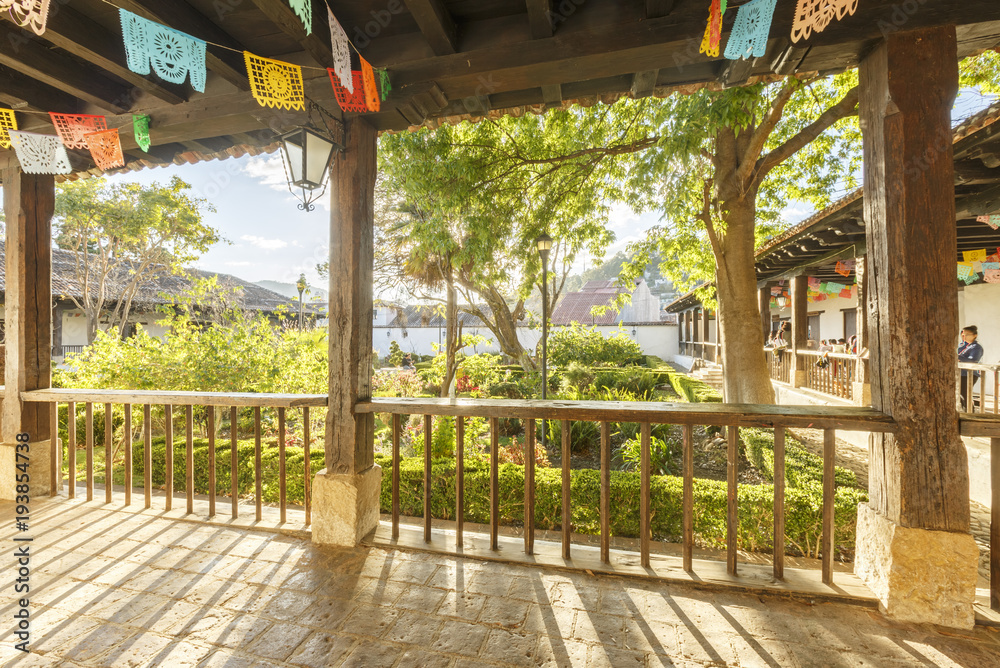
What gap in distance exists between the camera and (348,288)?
2494mm

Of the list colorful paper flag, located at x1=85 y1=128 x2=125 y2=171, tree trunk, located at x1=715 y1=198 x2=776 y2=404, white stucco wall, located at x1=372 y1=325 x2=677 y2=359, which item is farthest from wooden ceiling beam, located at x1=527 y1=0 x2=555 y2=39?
white stucco wall, located at x1=372 y1=325 x2=677 y2=359

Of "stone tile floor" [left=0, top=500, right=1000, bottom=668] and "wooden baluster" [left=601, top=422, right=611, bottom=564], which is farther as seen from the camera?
"wooden baluster" [left=601, top=422, right=611, bottom=564]

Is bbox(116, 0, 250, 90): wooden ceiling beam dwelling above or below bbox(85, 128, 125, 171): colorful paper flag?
above

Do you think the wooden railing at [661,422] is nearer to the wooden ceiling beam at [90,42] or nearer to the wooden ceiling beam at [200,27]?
the wooden ceiling beam at [200,27]

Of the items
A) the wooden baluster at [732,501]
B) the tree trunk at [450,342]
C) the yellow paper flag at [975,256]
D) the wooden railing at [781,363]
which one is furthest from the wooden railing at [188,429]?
the wooden railing at [781,363]

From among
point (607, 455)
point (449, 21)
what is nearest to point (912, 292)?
point (607, 455)

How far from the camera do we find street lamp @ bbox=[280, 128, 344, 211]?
Result: 2227 mm

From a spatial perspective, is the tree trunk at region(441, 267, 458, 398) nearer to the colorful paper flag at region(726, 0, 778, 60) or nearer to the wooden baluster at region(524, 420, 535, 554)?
the wooden baluster at region(524, 420, 535, 554)

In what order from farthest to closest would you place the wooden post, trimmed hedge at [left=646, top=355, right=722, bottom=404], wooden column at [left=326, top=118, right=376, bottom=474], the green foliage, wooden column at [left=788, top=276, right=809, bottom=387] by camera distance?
the green foliage → wooden column at [left=788, top=276, right=809, bottom=387] → trimmed hedge at [left=646, top=355, right=722, bottom=404] → the wooden post → wooden column at [left=326, top=118, right=376, bottom=474]

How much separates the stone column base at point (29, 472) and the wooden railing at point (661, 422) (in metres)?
2.93

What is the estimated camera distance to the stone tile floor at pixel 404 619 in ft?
5.32

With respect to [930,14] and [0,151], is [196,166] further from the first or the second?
[930,14]

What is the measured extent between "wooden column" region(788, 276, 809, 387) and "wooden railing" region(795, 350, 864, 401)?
0.10 m

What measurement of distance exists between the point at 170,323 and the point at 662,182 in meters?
6.62
